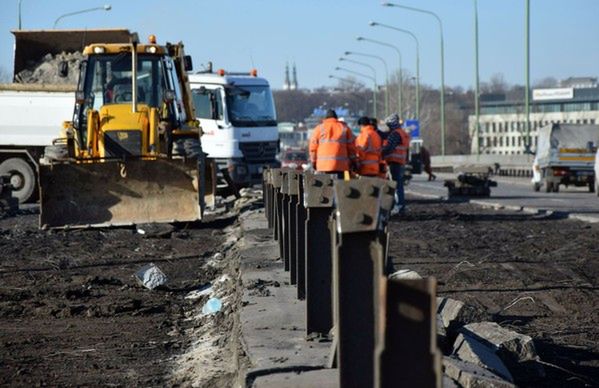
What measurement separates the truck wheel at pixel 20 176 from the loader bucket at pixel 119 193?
11430 mm

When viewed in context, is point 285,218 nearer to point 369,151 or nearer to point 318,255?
point 318,255

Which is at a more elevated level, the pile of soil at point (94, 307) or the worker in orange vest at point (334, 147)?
the worker in orange vest at point (334, 147)

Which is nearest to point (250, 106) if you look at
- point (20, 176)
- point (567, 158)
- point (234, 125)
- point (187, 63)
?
point (234, 125)

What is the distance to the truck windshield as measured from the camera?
96.0ft

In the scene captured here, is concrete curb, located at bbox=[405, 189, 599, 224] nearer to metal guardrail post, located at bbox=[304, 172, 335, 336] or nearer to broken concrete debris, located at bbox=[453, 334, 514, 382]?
metal guardrail post, located at bbox=[304, 172, 335, 336]

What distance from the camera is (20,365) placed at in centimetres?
764

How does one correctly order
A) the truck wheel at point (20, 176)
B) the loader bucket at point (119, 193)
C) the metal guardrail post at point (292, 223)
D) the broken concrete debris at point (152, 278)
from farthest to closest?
1. the truck wheel at point (20, 176)
2. the loader bucket at point (119, 193)
3. the broken concrete debris at point (152, 278)
4. the metal guardrail post at point (292, 223)

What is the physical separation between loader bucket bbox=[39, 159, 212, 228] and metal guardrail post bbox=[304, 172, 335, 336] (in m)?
10.6

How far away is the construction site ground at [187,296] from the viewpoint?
24.5ft

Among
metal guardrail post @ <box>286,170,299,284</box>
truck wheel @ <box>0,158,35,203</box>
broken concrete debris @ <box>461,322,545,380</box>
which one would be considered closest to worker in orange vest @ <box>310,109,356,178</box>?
metal guardrail post @ <box>286,170,299,284</box>

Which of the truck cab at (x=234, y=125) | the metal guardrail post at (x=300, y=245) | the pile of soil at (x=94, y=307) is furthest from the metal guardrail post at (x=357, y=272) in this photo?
the truck cab at (x=234, y=125)

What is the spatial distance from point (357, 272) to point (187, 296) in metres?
6.55

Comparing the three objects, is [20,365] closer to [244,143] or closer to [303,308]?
[303,308]

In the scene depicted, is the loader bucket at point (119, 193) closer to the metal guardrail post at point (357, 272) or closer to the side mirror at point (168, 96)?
the side mirror at point (168, 96)
